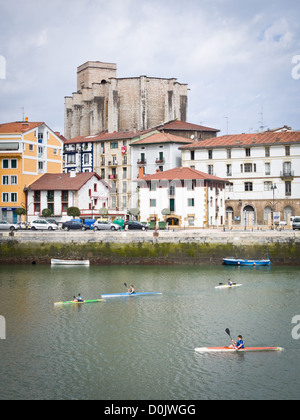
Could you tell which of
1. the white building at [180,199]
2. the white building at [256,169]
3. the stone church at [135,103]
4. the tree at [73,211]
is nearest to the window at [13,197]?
the tree at [73,211]

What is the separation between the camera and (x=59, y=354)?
2741 cm

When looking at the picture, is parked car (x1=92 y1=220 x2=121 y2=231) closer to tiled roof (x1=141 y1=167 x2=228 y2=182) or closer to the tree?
the tree

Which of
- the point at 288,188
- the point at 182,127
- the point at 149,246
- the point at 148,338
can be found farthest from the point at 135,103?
the point at 148,338

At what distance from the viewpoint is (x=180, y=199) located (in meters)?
71.2

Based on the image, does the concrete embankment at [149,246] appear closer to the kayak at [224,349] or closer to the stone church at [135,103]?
the kayak at [224,349]

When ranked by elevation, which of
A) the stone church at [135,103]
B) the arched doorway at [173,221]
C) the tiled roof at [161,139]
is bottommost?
the arched doorway at [173,221]

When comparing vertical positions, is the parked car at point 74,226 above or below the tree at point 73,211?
below

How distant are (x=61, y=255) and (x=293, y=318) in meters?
30.6

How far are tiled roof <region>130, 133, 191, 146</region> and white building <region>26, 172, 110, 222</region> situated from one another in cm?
1649

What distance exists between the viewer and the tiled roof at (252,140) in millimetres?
77938

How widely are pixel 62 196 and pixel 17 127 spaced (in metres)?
13.8

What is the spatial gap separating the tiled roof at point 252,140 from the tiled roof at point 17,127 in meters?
23.0

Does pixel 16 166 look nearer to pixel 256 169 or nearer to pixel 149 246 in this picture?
pixel 149 246
